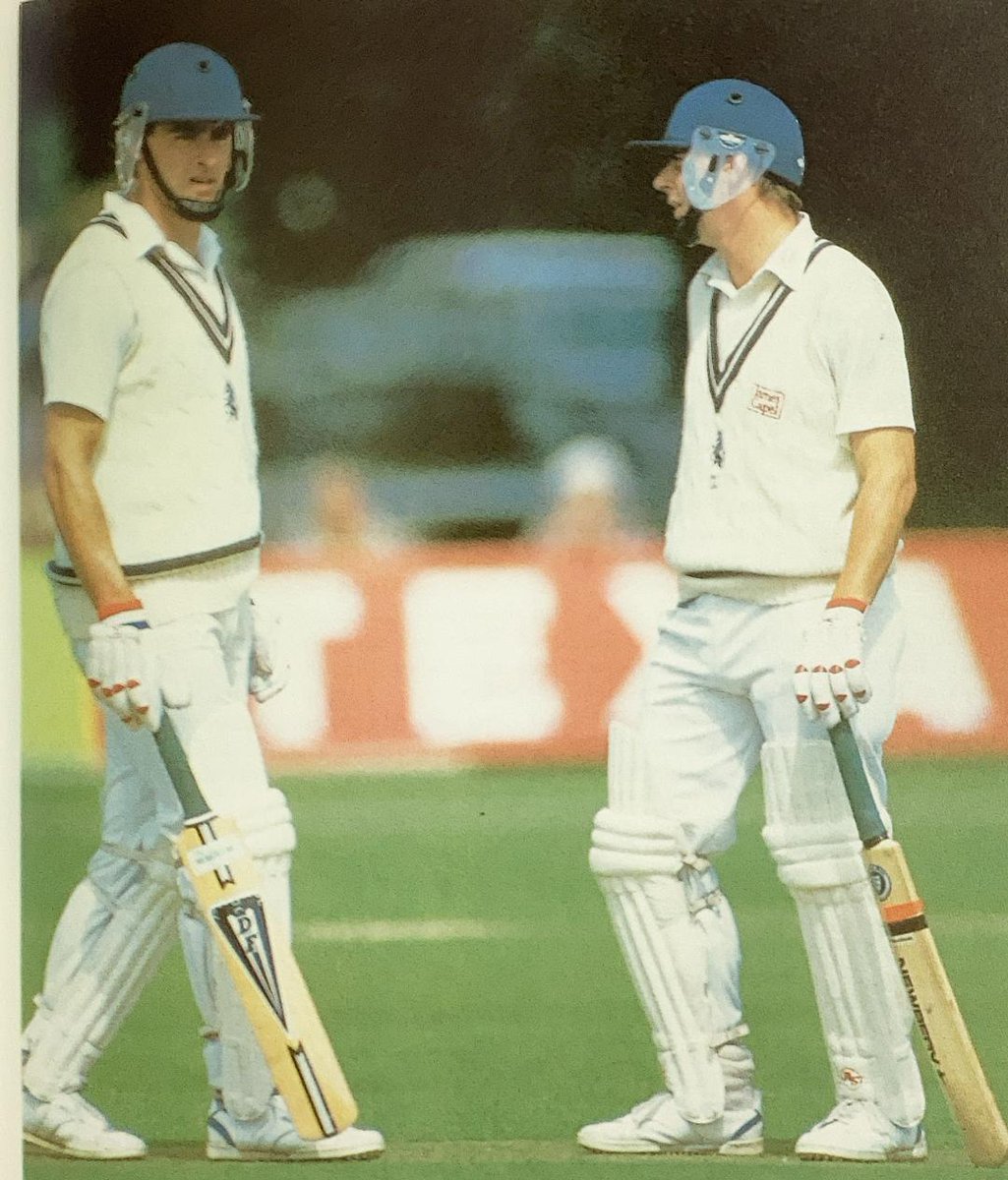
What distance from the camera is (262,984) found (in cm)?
262

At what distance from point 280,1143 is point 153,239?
153 cm

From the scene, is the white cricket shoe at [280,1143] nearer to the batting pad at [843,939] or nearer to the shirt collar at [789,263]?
the batting pad at [843,939]

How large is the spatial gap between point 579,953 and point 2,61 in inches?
73.0

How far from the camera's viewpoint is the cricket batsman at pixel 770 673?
8.30ft

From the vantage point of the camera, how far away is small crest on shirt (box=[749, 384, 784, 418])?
8.51ft

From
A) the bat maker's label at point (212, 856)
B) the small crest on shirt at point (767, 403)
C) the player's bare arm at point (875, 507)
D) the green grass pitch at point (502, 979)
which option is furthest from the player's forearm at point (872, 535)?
the bat maker's label at point (212, 856)

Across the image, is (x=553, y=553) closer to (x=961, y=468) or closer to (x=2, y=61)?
(x=961, y=468)

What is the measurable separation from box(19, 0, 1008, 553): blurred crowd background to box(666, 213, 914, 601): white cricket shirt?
0.05 meters

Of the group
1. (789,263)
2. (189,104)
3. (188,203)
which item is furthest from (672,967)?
(189,104)

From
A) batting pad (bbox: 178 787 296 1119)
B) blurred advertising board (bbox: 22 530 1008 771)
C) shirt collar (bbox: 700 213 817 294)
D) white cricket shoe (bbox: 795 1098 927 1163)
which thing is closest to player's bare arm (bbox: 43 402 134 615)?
blurred advertising board (bbox: 22 530 1008 771)

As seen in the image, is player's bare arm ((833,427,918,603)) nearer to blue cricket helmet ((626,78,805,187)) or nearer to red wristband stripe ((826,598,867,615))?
red wristband stripe ((826,598,867,615))

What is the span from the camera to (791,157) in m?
2.66

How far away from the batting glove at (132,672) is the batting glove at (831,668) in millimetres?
1019

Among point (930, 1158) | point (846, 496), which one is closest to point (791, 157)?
point (846, 496)
